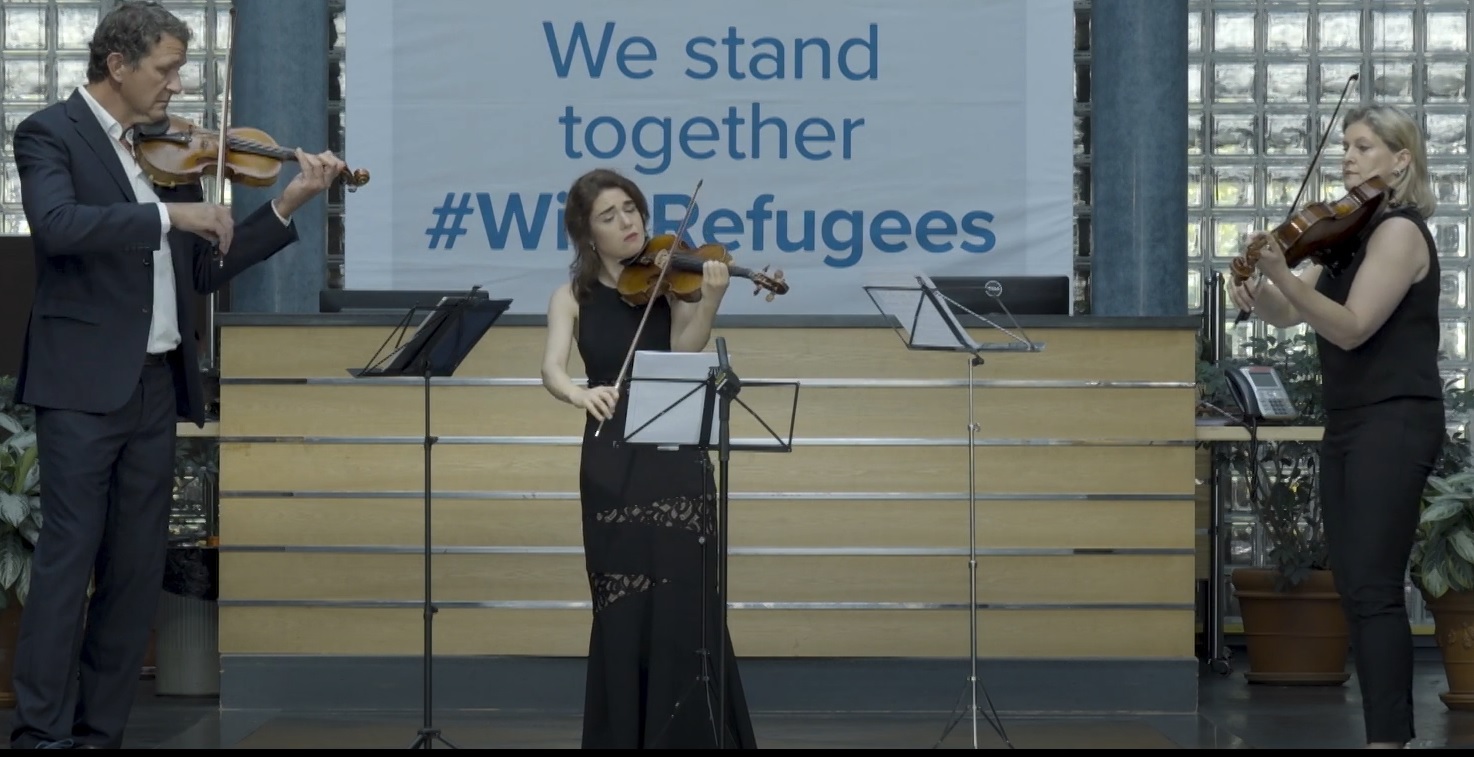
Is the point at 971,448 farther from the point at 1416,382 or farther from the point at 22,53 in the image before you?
the point at 22,53

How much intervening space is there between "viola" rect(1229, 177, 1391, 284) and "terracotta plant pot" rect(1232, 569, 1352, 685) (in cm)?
283

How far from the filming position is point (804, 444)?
18.5 feet

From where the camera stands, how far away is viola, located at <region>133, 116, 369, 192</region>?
382 centimetres

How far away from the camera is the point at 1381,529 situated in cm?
394

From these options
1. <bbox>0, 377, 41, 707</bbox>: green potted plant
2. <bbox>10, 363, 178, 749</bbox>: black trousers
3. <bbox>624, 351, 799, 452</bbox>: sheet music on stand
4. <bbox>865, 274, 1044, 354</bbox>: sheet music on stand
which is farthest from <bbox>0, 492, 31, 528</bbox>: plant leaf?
<bbox>865, 274, 1044, 354</bbox>: sheet music on stand

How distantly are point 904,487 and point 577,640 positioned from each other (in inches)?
43.8

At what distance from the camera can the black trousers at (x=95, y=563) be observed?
12.2 feet

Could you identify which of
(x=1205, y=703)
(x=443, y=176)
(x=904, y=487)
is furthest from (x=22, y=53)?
(x=1205, y=703)

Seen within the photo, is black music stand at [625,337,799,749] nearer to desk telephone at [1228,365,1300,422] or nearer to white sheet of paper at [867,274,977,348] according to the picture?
white sheet of paper at [867,274,977,348]

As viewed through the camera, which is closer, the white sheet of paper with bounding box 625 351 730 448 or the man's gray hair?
the man's gray hair

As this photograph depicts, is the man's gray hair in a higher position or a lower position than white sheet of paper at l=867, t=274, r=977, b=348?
higher

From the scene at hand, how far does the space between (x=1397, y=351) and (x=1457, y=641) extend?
2433mm

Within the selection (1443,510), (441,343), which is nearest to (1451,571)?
(1443,510)

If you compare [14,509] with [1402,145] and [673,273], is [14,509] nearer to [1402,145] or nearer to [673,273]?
[673,273]
